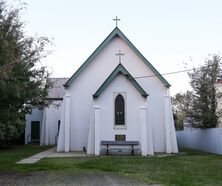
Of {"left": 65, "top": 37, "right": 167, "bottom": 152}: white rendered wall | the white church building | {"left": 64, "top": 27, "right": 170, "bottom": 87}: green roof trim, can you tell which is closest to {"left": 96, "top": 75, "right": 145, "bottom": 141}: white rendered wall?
the white church building

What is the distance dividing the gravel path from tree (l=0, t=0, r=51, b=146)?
2.57m

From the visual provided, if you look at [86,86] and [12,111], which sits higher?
[86,86]

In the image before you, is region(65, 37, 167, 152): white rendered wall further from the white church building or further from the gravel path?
the gravel path

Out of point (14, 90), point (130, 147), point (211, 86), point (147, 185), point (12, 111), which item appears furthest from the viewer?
point (211, 86)

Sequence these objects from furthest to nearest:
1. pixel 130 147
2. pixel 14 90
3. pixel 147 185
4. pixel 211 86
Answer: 1. pixel 211 86
2. pixel 130 147
3. pixel 14 90
4. pixel 147 185

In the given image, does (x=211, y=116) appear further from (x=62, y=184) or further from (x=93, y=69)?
(x=62, y=184)

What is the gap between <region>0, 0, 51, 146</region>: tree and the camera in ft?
47.9

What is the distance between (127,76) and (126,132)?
3.86 metres

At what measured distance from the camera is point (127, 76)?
29297 millimetres

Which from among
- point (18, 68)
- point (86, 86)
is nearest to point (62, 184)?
point (18, 68)

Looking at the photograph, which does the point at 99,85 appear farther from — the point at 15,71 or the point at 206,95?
the point at 15,71

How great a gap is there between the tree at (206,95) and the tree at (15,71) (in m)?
15.5

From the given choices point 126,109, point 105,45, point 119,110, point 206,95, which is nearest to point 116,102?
point 119,110

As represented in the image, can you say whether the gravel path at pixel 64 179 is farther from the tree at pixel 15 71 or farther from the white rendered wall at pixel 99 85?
the white rendered wall at pixel 99 85
